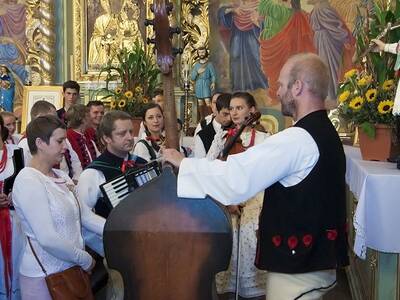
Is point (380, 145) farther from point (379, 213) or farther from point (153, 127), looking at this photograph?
point (153, 127)

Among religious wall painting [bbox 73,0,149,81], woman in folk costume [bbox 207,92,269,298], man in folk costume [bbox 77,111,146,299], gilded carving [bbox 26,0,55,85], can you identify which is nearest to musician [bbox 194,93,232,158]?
woman in folk costume [bbox 207,92,269,298]

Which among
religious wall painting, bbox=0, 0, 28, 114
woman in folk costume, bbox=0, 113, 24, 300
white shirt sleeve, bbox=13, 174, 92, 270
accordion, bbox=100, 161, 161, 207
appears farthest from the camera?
religious wall painting, bbox=0, 0, 28, 114

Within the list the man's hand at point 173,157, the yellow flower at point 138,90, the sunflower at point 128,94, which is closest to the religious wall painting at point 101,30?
the yellow flower at point 138,90

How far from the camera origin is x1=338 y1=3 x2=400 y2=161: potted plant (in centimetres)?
398

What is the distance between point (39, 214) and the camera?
2.93 meters

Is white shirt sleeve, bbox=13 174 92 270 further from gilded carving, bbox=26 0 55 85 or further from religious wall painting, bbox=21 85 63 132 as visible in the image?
gilded carving, bbox=26 0 55 85

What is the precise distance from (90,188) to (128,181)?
0.63 metres

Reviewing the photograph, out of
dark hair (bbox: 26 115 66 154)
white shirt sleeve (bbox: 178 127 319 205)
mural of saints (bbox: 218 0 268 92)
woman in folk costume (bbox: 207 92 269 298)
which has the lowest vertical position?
woman in folk costume (bbox: 207 92 269 298)

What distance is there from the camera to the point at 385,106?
3.90 meters

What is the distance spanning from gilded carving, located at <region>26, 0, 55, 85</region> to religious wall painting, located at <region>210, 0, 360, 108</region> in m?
3.21

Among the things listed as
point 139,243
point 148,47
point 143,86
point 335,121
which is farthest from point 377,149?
point 148,47

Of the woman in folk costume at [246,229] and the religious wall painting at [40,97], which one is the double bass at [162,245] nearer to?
the woman in folk costume at [246,229]

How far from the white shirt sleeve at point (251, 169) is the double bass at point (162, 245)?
3.4 inches

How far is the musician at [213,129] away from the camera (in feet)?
18.7
